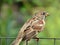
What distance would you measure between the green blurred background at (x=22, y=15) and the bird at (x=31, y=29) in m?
1.01

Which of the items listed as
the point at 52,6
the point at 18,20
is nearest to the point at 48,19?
the point at 52,6

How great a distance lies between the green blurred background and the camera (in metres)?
7.85

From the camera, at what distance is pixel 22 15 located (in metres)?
8.73

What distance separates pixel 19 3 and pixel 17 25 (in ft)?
1.30

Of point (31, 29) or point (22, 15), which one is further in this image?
point (22, 15)

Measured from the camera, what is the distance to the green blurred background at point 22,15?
25.7 feet

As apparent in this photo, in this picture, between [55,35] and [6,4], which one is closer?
[55,35]

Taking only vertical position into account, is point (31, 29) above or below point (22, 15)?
below

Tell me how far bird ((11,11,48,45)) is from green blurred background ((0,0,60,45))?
1006 millimetres

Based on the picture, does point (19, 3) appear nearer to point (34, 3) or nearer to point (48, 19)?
point (34, 3)

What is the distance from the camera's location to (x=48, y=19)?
8.01 metres

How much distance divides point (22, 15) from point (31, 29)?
2344mm

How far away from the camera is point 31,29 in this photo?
6395 mm

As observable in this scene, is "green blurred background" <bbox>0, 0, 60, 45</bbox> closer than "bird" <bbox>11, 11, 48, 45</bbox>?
No
